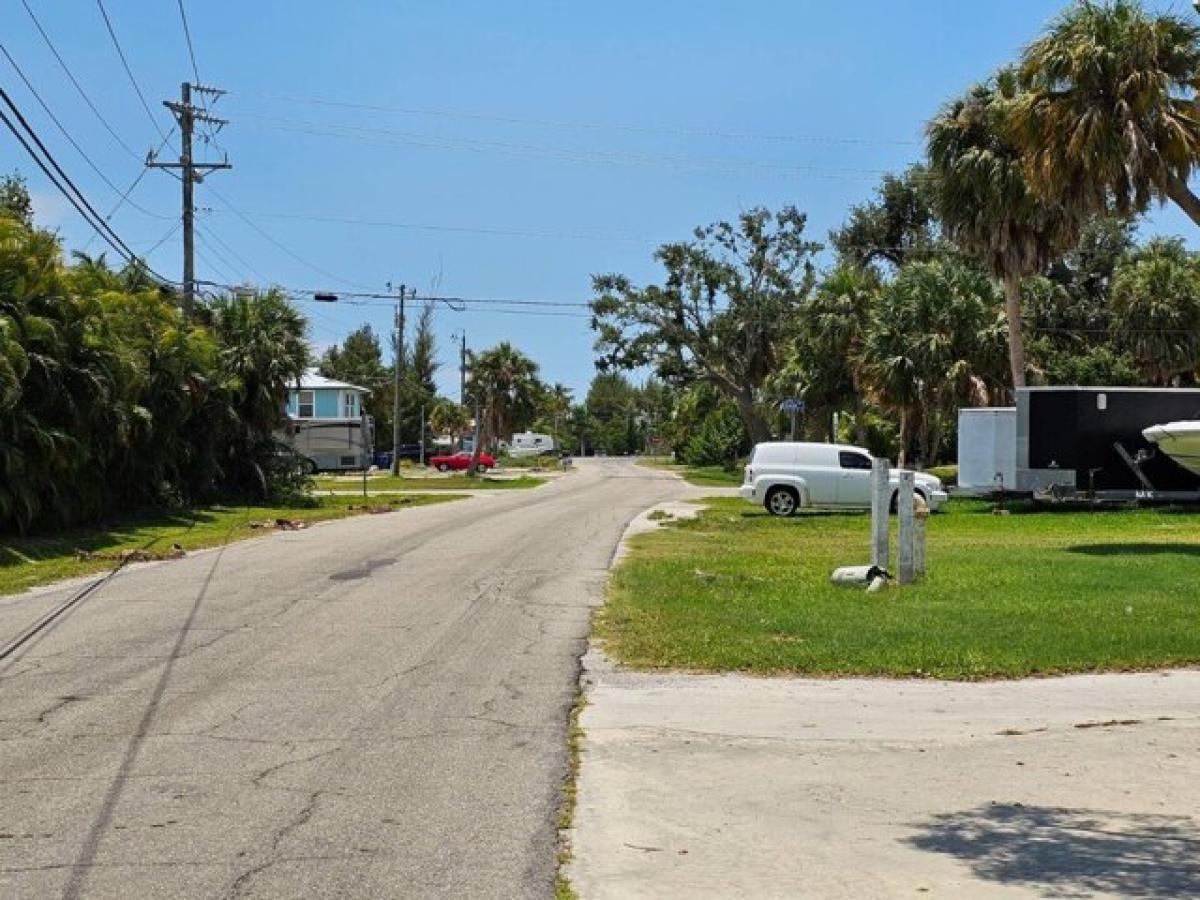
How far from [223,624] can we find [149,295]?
20.7m

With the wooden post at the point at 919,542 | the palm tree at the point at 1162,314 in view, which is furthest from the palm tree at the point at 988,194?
the wooden post at the point at 919,542

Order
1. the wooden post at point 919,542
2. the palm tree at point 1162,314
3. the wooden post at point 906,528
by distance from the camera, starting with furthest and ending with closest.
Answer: the palm tree at point 1162,314 → the wooden post at point 919,542 → the wooden post at point 906,528

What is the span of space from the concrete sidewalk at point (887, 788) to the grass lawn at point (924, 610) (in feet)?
2.25

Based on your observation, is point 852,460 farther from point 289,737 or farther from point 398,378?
point 398,378

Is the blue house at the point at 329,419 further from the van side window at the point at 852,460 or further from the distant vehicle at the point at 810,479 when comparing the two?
the van side window at the point at 852,460

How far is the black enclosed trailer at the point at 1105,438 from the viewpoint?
29.8 meters

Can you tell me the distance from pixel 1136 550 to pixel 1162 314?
2535cm

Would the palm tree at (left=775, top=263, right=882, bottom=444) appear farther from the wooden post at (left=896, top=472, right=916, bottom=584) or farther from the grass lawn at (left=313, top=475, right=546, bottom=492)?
the wooden post at (left=896, top=472, right=916, bottom=584)

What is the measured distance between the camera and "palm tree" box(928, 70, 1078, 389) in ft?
102

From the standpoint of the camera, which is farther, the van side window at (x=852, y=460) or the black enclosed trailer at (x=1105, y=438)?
the van side window at (x=852, y=460)

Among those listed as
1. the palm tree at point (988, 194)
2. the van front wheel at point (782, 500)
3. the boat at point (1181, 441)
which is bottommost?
the van front wheel at point (782, 500)

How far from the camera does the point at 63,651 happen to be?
11.6m

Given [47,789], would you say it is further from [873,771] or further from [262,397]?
[262,397]

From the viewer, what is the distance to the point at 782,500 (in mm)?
32281
